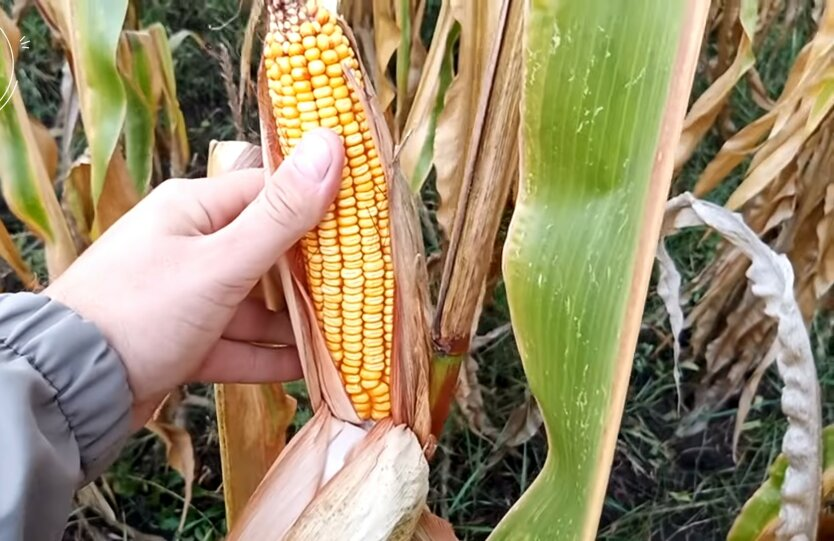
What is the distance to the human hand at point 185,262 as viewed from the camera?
0.47 meters

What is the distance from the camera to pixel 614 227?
37 centimetres

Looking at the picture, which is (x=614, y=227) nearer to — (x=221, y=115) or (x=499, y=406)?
(x=499, y=406)

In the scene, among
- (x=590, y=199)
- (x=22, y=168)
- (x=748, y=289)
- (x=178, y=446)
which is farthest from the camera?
(x=748, y=289)

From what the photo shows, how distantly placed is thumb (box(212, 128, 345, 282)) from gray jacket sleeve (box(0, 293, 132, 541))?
92mm

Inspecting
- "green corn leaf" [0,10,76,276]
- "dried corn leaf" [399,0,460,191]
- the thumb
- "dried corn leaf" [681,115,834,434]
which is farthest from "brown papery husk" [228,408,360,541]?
"dried corn leaf" [681,115,834,434]

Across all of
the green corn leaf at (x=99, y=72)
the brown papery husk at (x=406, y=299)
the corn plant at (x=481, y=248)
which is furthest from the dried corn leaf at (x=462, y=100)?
the green corn leaf at (x=99, y=72)

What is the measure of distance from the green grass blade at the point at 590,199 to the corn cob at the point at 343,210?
11 cm

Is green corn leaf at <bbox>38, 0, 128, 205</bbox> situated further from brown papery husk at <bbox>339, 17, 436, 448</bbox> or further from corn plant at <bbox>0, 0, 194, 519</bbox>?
brown papery husk at <bbox>339, 17, 436, 448</bbox>

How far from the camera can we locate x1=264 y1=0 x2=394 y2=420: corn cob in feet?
1.39

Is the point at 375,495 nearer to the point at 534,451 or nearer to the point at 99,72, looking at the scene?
the point at 99,72

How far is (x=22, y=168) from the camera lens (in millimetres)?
705

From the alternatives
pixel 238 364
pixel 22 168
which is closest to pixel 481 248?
pixel 238 364

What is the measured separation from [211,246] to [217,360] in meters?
0.17

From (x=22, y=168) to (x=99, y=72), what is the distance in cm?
12
